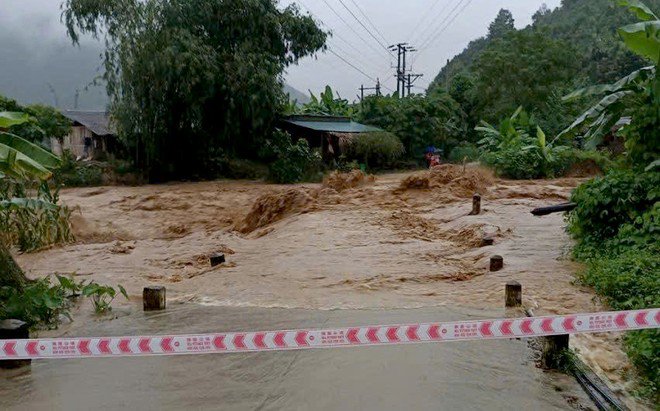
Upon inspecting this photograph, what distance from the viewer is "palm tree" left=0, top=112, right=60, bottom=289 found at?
618 centimetres

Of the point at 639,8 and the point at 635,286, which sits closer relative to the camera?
the point at 635,286

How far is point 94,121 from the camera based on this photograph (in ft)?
114

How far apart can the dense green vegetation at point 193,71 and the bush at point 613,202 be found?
61.5 ft

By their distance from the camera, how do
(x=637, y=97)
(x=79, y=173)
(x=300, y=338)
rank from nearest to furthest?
(x=300, y=338)
(x=637, y=97)
(x=79, y=173)

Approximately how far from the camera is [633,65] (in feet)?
127

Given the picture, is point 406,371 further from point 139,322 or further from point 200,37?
point 200,37

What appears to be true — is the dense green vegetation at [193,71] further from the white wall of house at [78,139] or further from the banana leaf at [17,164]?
the banana leaf at [17,164]

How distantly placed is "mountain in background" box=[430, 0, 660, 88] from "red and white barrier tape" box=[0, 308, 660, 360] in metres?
30.8

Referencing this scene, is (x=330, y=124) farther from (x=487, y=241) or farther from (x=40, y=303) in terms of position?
(x=40, y=303)

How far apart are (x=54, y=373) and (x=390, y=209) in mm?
11756

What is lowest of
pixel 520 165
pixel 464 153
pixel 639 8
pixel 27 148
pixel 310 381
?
pixel 310 381

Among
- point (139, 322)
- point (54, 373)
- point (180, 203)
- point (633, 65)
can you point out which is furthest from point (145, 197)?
point (633, 65)

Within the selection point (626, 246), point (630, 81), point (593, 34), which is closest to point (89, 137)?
point (630, 81)

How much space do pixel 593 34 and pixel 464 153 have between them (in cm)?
2514
